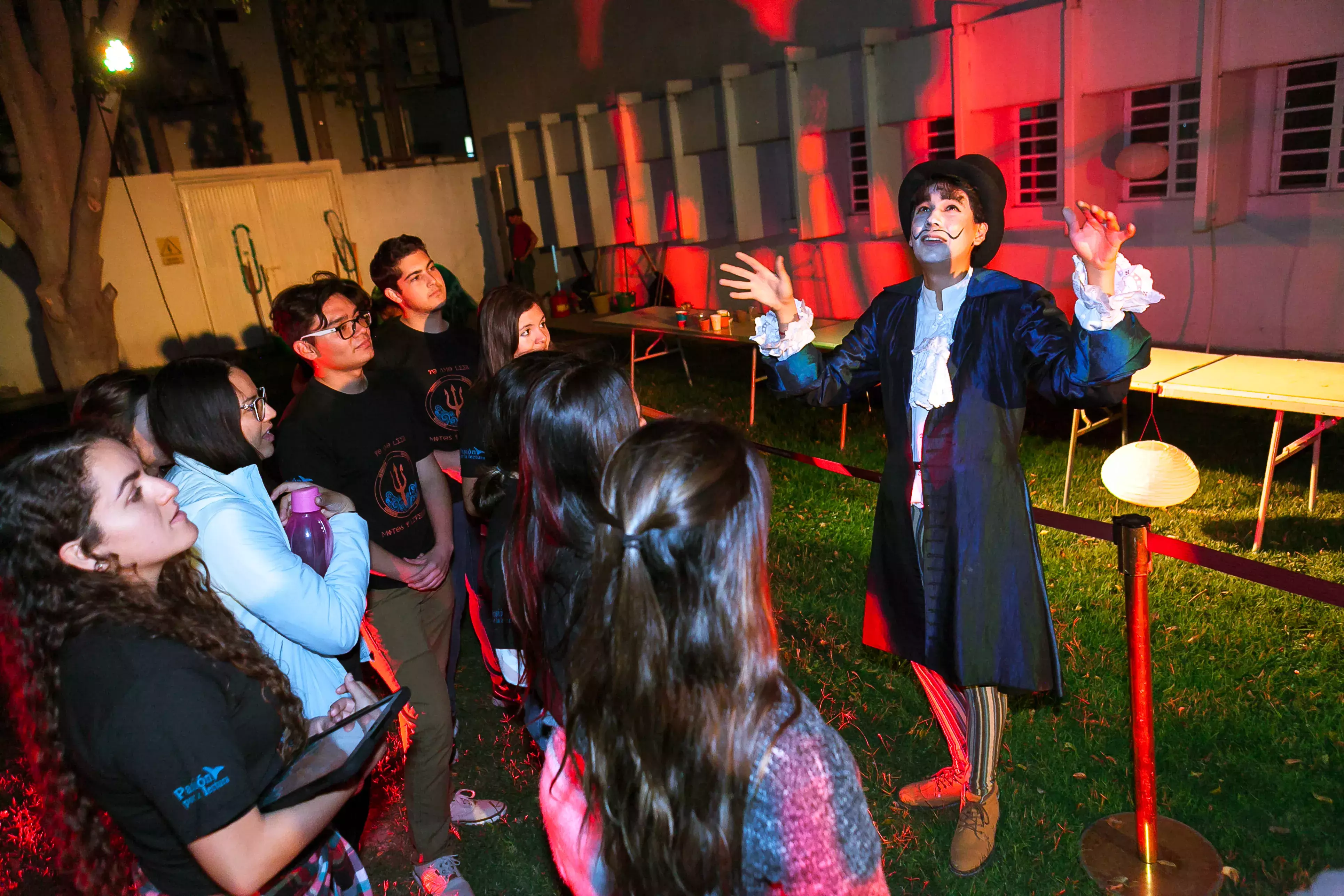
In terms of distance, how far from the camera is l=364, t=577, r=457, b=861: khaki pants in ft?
9.02

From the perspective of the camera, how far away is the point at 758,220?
11242 mm

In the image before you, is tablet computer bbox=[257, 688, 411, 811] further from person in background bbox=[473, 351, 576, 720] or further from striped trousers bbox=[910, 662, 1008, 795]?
striped trousers bbox=[910, 662, 1008, 795]

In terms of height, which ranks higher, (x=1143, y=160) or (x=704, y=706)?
(x=1143, y=160)

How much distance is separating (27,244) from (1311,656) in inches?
385

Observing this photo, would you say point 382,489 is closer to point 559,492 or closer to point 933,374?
point 559,492

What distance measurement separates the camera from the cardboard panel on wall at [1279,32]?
19.6 feet

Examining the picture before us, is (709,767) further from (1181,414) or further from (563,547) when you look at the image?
(1181,414)

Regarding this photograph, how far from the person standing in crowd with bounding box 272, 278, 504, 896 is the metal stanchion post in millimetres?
2051

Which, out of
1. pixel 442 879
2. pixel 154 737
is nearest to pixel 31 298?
pixel 442 879

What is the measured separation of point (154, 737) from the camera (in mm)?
1353

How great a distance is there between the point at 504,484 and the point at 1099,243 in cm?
157

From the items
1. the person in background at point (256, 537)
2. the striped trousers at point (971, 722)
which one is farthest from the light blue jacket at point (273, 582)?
the striped trousers at point (971, 722)

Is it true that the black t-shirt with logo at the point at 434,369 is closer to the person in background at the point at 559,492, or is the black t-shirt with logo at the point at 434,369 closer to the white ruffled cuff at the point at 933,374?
the person in background at the point at 559,492

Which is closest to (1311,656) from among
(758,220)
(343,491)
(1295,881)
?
(1295,881)
